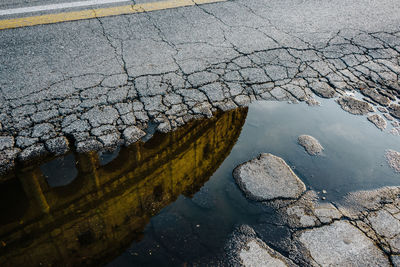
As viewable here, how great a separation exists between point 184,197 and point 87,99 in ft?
4.92

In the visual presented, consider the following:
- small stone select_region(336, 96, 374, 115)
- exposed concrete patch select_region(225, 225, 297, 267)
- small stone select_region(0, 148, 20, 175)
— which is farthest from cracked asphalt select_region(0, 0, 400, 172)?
exposed concrete patch select_region(225, 225, 297, 267)

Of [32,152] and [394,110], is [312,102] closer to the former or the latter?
[394,110]

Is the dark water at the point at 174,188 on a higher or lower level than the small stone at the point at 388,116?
lower

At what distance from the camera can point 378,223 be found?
2.22 meters

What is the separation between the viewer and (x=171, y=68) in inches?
139

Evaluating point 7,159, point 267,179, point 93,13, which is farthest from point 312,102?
point 93,13

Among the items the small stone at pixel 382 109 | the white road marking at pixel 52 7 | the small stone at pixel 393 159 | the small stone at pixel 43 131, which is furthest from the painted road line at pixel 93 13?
the small stone at pixel 393 159

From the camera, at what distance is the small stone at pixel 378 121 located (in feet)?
10.1

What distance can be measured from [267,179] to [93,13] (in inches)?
146

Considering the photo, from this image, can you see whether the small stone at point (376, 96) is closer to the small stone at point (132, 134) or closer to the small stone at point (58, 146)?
the small stone at point (132, 134)

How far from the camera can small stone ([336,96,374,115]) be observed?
324 centimetres

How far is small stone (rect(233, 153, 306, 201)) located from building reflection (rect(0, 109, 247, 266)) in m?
0.28

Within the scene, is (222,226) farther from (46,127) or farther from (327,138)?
(46,127)

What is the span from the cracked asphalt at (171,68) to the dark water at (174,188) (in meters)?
0.21
